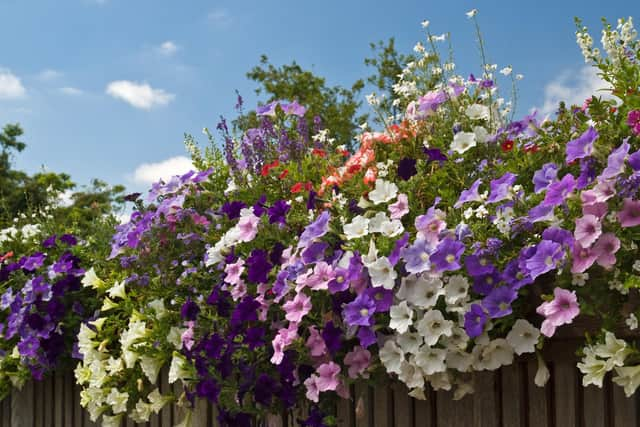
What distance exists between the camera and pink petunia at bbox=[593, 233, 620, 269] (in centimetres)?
262

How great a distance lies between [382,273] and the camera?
3.05 metres

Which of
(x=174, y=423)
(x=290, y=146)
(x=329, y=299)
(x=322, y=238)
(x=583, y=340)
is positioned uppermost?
(x=290, y=146)

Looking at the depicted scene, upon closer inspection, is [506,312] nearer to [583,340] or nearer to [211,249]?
[583,340]

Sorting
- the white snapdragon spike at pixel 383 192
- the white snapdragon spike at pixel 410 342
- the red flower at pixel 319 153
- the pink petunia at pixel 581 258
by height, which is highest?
the red flower at pixel 319 153

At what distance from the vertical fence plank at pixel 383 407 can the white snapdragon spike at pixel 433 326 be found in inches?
27.9

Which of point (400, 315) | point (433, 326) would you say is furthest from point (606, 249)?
point (400, 315)

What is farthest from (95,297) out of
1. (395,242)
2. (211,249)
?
(395,242)

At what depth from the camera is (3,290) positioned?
5.94 metres

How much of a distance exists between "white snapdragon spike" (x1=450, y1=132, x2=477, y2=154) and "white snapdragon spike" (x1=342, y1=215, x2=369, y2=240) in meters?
0.58

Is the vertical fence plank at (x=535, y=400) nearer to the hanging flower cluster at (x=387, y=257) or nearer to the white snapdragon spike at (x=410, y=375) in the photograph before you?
the hanging flower cluster at (x=387, y=257)

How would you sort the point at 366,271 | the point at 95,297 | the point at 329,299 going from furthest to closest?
the point at 95,297 < the point at 329,299 < the point at 366,271

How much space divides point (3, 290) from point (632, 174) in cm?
479

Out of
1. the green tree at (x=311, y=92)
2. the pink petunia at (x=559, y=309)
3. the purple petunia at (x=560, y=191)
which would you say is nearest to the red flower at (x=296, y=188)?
the purple petunia at (x=560, y=191)

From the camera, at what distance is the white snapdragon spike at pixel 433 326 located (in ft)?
9.54
